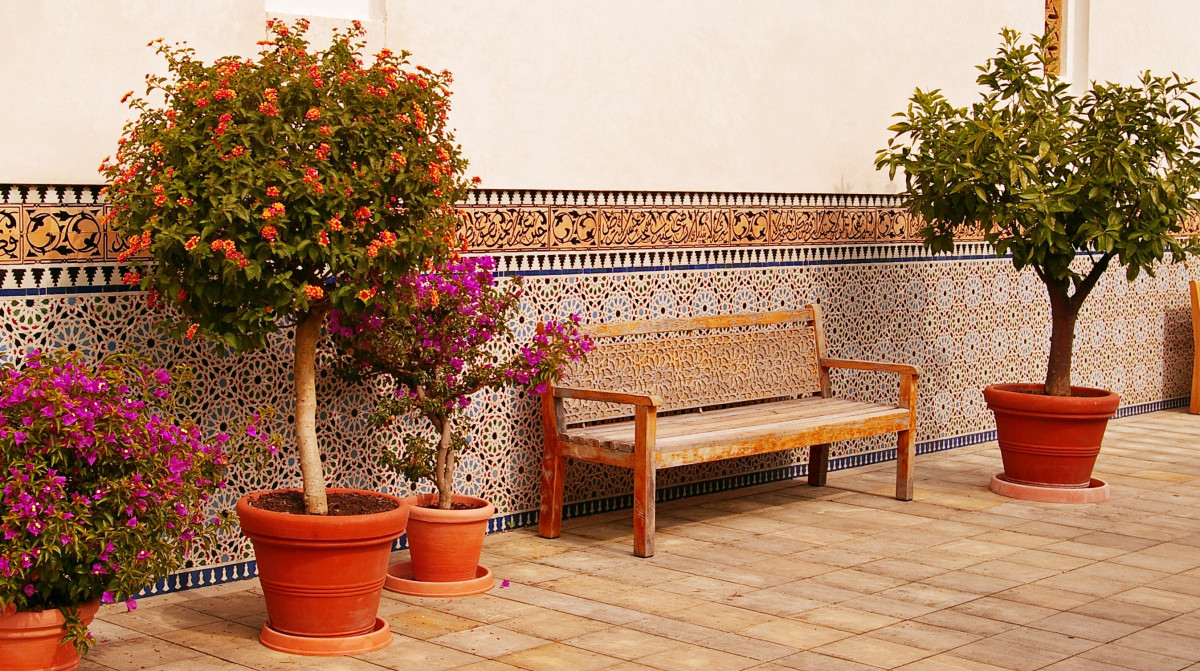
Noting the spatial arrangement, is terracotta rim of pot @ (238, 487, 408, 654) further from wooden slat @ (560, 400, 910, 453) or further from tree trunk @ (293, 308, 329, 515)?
wooden slat @ (560, 400, 910, 453)

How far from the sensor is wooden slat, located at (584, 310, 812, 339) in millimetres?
6234

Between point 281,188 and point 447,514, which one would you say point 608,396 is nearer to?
point 447,514

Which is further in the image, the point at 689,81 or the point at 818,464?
the point at 818,464

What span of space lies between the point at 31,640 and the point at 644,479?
2.51m

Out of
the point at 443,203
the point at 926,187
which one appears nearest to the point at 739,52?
the point at 926,187

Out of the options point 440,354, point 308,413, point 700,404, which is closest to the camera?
point 308,413

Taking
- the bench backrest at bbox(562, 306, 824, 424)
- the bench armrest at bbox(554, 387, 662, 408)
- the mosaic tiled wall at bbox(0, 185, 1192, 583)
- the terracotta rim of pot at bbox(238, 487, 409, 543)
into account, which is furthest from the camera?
the bench backrest at bbox(562, 306, 824, 424)

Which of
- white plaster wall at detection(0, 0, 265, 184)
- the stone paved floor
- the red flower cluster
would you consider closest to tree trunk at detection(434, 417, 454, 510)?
the stone paved floor

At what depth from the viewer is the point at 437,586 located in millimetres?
5074

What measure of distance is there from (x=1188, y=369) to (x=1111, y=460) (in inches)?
121

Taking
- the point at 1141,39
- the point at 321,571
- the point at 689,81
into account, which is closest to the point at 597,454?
the point at 321,571

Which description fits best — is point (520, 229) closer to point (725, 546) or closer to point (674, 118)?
point (674, 118)

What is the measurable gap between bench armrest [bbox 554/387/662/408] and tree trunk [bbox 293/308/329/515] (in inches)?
58.2

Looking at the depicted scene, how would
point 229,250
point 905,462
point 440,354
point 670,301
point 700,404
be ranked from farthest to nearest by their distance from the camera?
point 905,462 < point 670,301 < point 700,404 < point 440,354 < point 229,250
